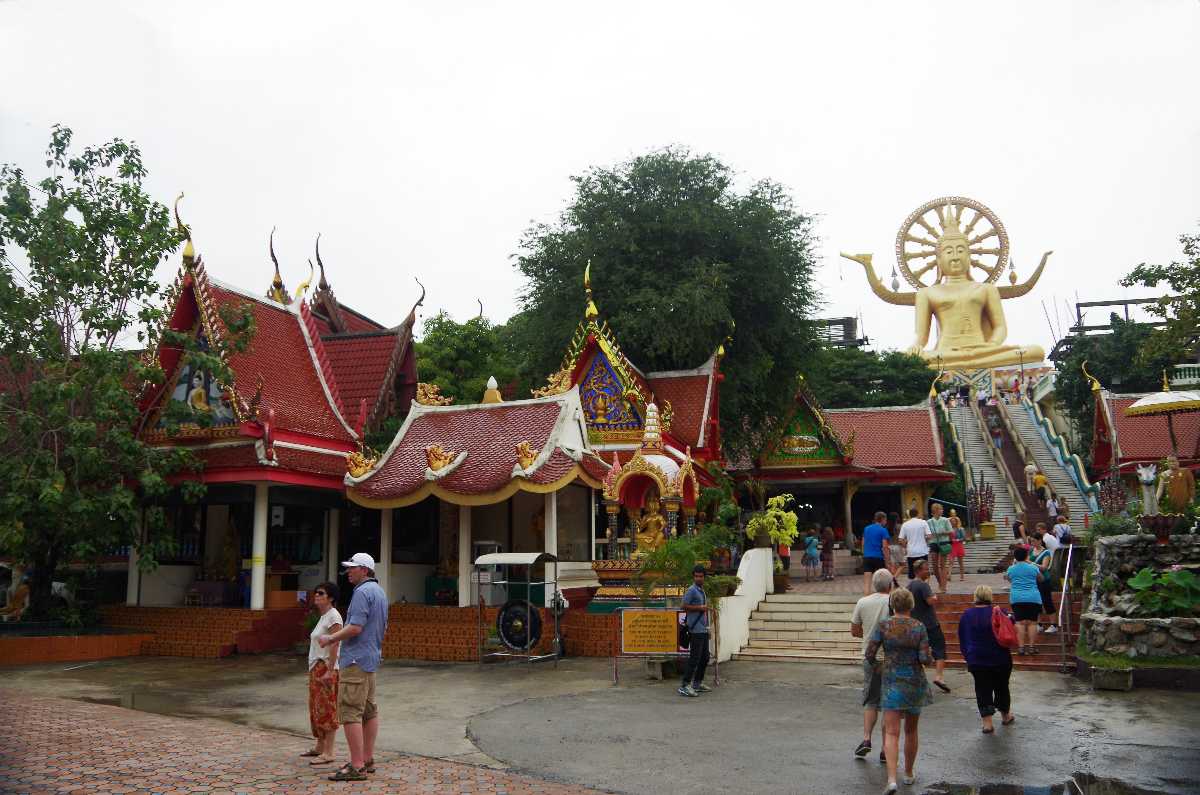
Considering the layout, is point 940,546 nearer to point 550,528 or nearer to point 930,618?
point 930,618

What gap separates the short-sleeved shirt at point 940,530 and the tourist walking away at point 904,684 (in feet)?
30.9

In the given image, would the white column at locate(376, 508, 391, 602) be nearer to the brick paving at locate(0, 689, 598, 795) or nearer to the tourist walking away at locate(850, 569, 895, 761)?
the brick paving at locate(0, 689, 598, 795)

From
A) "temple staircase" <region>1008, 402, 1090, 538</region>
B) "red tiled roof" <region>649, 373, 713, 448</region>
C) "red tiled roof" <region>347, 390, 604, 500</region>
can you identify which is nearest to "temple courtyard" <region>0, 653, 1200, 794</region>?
"red tiled roof" <region>347, 390, 604, 500</region>

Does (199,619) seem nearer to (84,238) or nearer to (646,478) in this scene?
(84,238)

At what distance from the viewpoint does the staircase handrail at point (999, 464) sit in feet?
102

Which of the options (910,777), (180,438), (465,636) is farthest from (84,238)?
(910,777)

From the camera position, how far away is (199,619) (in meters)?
17.2

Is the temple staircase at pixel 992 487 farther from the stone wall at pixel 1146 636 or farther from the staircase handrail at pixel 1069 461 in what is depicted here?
the stone wall at pixel 1146 636

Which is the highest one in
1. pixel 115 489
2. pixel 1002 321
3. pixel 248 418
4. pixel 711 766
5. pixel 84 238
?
pixel 1002 321

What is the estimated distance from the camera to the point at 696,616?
11.3m

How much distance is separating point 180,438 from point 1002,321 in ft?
150

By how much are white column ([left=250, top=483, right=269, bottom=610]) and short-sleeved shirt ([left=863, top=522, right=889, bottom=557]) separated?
10.2m

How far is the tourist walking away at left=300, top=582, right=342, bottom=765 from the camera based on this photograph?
300 inches

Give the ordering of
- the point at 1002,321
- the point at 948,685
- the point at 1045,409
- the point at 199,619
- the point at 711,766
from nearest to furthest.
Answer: the point at 711,766 → the point at 948,685 → the point at 199,619 → the point at 1045,409 → the point at 1002,321
